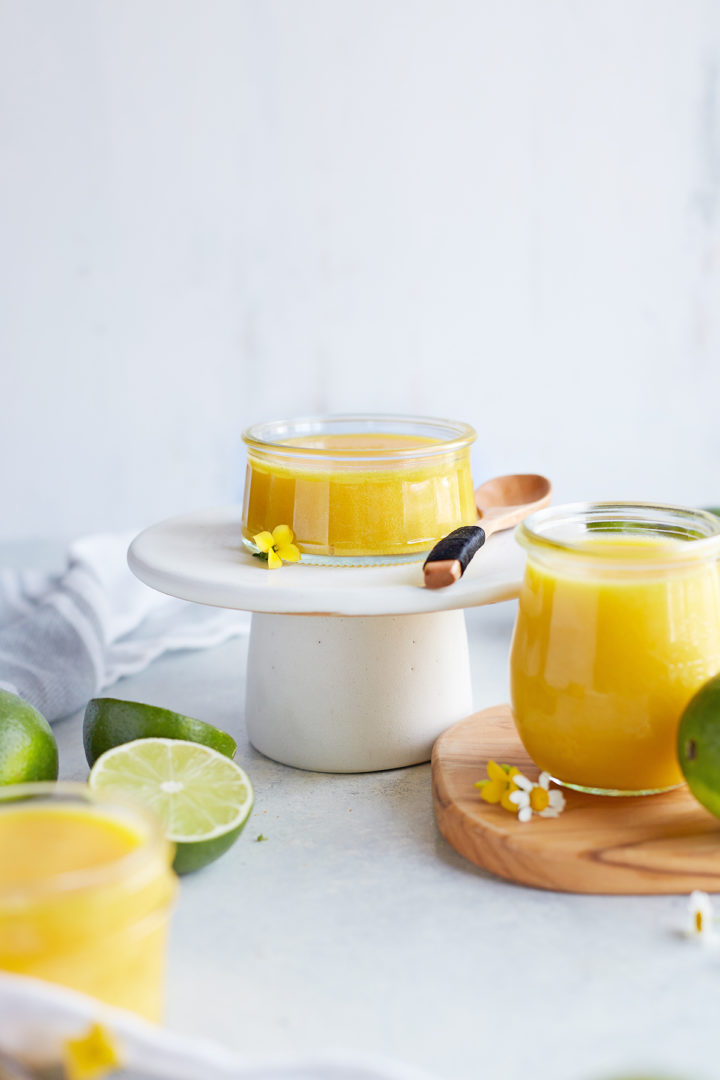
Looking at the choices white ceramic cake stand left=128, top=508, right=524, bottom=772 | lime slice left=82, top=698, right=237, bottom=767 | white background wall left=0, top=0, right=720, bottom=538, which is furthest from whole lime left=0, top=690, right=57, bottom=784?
white background wall left=0, top=0, right=720, bottom=538

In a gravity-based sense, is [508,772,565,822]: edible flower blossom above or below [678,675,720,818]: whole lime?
below

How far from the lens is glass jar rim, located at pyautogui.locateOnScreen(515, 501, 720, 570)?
0.79 m

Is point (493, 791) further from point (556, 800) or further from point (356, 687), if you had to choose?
point (356, 687)

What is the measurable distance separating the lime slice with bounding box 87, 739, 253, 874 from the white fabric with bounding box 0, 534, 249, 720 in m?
0.33

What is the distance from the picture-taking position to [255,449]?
996mm

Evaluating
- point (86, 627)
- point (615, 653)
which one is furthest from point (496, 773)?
point (86, 627)

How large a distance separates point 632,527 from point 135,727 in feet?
1.39

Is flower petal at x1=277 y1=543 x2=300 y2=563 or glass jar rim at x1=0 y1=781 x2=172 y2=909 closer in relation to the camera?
glass jar rim at x1=0 y1=781 x2=172 y2=909

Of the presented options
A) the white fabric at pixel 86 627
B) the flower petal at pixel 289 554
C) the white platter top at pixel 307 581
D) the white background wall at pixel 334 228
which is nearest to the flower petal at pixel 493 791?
the white platter top at pixel 307 581

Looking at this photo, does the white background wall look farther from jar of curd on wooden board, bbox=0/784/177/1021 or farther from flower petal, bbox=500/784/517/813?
jar of curd on wooden board, bbox=0/784/177/1021

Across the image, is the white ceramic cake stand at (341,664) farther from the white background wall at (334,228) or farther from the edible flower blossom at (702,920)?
the white background wall at (334,228)

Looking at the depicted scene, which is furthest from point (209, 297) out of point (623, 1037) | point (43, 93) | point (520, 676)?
point (623, 1037)

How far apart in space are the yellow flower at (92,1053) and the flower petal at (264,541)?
470 millimetres

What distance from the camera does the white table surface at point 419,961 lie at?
63 cm
